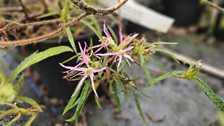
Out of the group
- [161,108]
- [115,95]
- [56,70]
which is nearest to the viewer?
[115,95]

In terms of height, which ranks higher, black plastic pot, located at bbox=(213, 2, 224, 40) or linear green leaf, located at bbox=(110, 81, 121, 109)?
black plastic pot, located at bbox=(213, 2, 224, 40)

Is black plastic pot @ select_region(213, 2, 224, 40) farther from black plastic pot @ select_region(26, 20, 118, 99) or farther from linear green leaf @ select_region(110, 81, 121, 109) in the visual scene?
linear green leaf @ select_region(110, 81, 121, 109)

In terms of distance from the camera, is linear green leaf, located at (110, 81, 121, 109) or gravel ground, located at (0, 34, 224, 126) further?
gravel ground, located at (0, 34, 224, 126)

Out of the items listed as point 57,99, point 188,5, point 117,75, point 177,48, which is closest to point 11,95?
point 117,75

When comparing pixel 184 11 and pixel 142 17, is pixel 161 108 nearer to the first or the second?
pixel 142 17

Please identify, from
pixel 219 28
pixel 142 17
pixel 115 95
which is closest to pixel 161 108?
pixel 142 17

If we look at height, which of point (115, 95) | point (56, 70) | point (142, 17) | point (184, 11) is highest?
point (184, 11)

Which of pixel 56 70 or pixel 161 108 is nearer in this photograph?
pixel 56 70

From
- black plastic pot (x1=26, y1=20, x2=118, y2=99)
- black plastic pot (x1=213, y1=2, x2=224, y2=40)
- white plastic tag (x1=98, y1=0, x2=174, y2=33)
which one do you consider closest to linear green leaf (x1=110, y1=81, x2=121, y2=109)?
black plastic pot (x1=26, y1=20, x2=118, y2=99)
